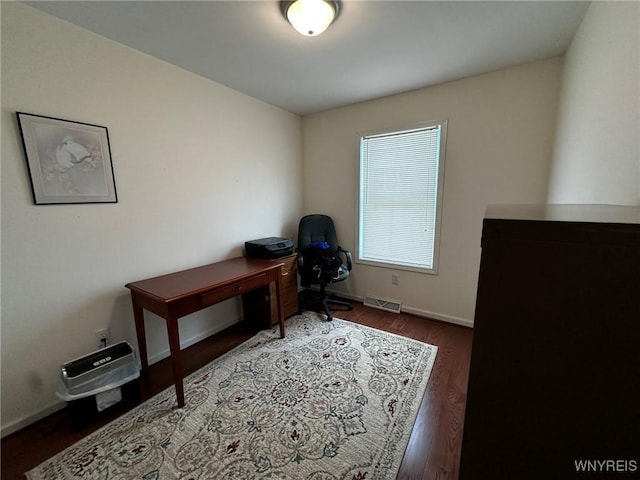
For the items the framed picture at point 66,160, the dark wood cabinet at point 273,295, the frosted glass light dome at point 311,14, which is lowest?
the dark wood cabinet at point 273,295

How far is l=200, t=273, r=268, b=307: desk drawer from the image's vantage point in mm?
1740

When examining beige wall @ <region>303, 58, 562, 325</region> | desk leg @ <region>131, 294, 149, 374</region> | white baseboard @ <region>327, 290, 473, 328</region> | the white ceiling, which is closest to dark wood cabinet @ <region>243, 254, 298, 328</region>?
beige wall @ <region>303, 58, 562, 325</region>

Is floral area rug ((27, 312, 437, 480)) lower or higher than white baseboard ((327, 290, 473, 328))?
lower

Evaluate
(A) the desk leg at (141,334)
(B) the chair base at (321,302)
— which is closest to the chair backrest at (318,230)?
(B) the chair base at (321,302)

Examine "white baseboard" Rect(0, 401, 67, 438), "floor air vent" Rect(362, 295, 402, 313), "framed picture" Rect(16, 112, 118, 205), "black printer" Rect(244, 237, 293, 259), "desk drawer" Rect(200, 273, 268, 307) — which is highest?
"framed picture" Rect(16, 112, 118, 205)

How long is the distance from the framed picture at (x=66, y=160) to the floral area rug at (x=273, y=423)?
1432 millimetres

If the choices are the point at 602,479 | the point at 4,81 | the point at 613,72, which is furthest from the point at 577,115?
the point at 4,81

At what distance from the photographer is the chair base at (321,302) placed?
2.86 m

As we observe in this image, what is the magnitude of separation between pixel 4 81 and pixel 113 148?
520 mm

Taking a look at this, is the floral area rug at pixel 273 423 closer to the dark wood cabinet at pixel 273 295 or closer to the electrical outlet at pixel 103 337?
the dark wood cabinet at pixel 273 295

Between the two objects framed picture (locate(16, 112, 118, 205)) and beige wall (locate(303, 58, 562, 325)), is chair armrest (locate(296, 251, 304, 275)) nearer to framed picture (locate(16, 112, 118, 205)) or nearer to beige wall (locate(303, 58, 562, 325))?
beige wall (locate(303, 58, 562, 325))

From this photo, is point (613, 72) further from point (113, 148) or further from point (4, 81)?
point (4, 81)

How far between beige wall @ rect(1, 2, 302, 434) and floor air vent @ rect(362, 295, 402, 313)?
5.30 ft

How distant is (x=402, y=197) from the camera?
2.80m
